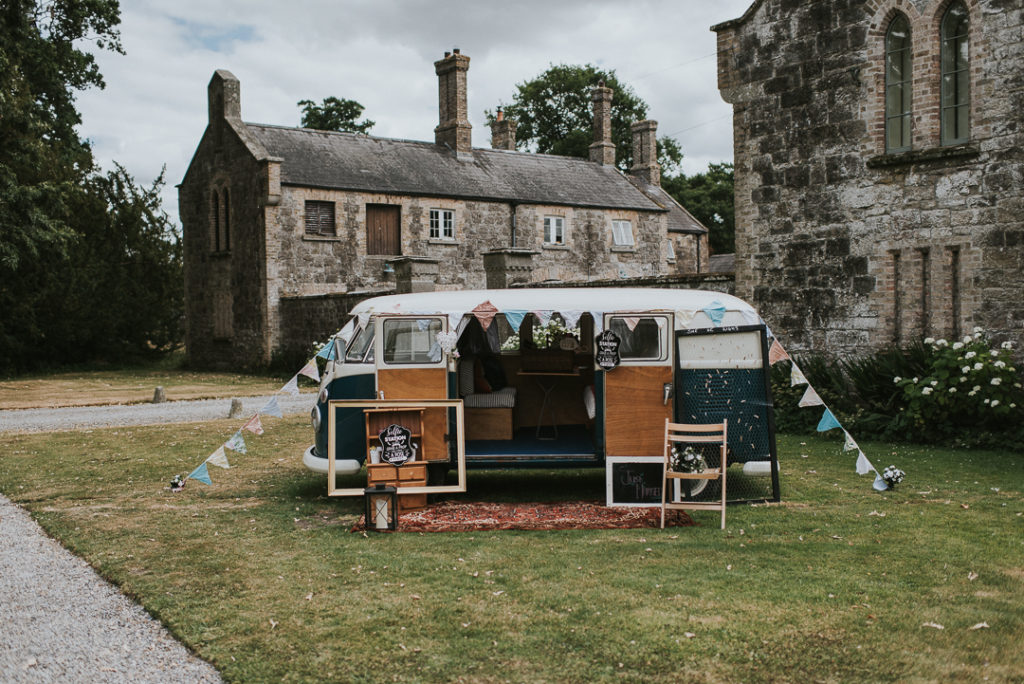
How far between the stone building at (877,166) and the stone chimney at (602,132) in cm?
2417

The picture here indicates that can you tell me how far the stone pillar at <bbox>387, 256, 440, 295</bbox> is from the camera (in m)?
22.4

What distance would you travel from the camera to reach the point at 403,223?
1256 inches

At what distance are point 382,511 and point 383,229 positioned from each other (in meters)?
24.2

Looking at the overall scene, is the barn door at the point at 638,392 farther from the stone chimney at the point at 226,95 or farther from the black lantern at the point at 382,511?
the stone chimney at the point at 226,95

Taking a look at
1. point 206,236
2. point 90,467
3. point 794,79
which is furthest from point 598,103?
point 90,467

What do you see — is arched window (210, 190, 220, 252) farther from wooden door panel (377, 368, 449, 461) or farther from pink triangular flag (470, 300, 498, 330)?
pink triangular flag (470, 300, 498, 330)

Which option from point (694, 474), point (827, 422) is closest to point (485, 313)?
point (694, 474)

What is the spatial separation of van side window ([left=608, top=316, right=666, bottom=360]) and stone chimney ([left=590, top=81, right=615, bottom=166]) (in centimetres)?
3188

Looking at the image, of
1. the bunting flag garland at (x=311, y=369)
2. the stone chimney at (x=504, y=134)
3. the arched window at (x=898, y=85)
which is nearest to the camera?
the bunting flag garland at (x=311, y=369)

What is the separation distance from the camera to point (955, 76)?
13.6 meters

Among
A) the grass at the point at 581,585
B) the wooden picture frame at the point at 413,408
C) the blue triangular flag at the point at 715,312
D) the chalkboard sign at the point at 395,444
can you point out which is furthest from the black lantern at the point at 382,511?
the blue triangular flag at the point at 715,312

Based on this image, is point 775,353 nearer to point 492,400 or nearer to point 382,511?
point 492,400

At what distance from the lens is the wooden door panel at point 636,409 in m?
9.16

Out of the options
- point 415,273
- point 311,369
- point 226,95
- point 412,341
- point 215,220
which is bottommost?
point 311,369
